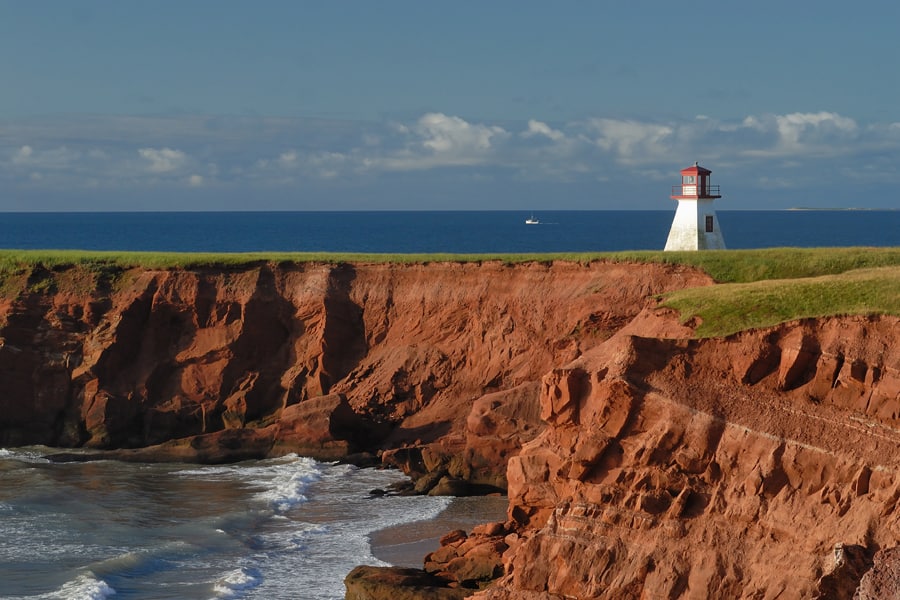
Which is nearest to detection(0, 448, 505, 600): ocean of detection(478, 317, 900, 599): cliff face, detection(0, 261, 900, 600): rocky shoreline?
detection(0, 261, 900, 600): rocky shoreline

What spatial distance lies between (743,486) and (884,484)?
2.22 metres

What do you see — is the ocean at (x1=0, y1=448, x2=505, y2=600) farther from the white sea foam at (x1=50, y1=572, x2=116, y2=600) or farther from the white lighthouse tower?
the white lighthouse tower

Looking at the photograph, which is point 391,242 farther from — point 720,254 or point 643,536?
point 643,536

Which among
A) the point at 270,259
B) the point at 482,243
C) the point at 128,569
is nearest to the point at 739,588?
the point at 128,569

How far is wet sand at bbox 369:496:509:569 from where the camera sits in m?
25.8

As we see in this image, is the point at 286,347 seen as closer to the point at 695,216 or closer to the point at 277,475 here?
the point at 277,475

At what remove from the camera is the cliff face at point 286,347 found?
3638cm

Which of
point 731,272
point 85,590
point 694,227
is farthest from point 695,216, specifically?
point 85,590

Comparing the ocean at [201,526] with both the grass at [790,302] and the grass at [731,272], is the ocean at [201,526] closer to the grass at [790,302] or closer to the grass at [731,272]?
the grass at [731,272]

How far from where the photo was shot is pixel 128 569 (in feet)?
83.7

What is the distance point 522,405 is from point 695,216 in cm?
1866

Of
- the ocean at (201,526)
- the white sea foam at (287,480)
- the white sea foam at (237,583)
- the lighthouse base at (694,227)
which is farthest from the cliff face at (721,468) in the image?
the lighthouse base at (694,227)

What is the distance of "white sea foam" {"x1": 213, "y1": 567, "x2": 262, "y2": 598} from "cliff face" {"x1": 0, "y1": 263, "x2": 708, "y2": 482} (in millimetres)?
10946

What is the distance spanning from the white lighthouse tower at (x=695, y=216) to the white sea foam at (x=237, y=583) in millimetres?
28287
